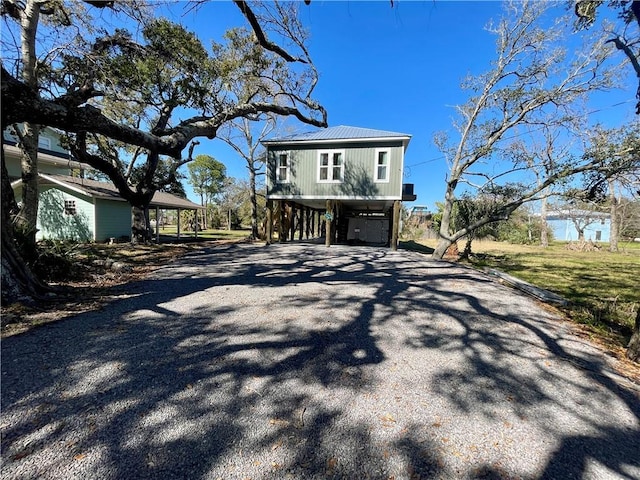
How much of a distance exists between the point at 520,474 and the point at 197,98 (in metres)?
9.71

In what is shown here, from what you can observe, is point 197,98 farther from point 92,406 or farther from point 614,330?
point 614,330

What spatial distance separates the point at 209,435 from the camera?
1.83 meters

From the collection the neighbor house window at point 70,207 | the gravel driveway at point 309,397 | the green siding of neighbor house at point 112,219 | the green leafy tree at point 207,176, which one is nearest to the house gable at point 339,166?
the green siding of neighbor house at point 112,219

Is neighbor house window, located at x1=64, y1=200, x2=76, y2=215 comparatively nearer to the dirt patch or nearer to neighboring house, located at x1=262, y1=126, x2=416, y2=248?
the dirt patch

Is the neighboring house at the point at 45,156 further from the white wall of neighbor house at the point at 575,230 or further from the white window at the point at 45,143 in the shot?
the white wall of neighbor house at the point at 575,230

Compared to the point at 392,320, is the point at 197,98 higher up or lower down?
higher up

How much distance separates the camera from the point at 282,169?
520 inches

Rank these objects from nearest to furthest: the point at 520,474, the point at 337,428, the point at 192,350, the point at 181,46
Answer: the point at 520,474
the point at 337,428
the point at 192,350
the point at 181,46

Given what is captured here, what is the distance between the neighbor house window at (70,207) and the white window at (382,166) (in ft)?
47.9

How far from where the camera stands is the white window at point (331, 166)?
490 inches

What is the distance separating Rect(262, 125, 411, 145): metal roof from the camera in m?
11.6

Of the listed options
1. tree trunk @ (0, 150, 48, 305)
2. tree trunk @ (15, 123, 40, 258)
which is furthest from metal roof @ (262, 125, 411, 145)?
tree trunk @ (0, 150, 48, 305)

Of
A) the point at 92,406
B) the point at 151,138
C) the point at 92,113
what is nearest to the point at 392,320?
the point at 92,406

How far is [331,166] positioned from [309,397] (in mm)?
11301
